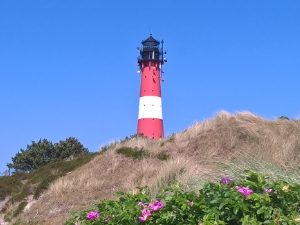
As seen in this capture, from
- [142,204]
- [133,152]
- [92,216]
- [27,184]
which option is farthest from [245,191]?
[27,184]

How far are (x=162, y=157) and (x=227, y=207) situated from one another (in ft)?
41.8

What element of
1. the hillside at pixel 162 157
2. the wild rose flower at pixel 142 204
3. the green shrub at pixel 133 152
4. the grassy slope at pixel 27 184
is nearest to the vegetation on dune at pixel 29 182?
the grassy slope at pixel 27 184

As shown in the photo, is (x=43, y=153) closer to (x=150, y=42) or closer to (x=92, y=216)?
(x=150, y=42)

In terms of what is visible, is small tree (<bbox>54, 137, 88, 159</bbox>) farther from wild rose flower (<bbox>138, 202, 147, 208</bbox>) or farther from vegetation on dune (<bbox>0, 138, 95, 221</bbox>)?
wild rose flower (<bbox>138, 202, 147, 208</bbox>)

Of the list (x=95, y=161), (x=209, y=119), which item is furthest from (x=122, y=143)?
(x=209, y=119)

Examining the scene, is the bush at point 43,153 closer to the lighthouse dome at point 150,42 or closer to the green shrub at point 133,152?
the lighthouse dome at point 150,42

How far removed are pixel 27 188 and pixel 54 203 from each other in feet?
10.1

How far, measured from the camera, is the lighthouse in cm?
3538

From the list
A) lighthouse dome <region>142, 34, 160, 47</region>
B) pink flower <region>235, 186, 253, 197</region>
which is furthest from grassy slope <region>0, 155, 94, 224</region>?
lighthouse dome <region>142, 34, 160, 47</region>

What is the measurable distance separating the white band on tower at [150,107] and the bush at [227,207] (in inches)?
1159

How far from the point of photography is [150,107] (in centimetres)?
3594

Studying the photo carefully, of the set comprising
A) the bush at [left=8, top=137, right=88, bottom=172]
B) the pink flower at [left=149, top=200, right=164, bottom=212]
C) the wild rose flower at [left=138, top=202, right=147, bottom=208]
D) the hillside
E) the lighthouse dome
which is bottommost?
the pink flower at [left=149, top=200, right=164, bottom=212]

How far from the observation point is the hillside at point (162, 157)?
13505 millimetres

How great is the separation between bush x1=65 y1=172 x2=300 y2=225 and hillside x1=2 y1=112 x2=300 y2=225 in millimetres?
5884
